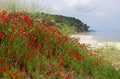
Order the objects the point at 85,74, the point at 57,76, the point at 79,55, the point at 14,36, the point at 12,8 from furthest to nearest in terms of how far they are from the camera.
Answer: the point at 12,8 → the point at 79,55 → the point at 85,74 → the point at 14,36 → the point at 57,76

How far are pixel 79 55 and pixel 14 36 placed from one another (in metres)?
2.52

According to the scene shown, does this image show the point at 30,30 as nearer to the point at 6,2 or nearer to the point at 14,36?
the point at 14,36

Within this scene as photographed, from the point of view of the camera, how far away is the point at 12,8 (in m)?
17.3

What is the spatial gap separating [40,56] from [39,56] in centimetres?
6

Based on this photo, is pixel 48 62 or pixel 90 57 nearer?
pixel 48 62

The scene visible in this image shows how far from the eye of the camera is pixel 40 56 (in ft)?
28.9

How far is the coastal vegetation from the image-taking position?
26.7 ft

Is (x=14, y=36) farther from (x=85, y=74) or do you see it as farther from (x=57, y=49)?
(x=85, y=74)

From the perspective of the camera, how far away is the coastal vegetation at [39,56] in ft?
26.7

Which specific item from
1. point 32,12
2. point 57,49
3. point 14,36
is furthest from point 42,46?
point 32,12

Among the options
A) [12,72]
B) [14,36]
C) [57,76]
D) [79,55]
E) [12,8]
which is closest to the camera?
[12,72]

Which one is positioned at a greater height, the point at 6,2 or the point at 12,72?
the point at 6,2

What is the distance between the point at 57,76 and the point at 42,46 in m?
1.83

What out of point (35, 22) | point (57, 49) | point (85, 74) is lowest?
point (85, 74)
